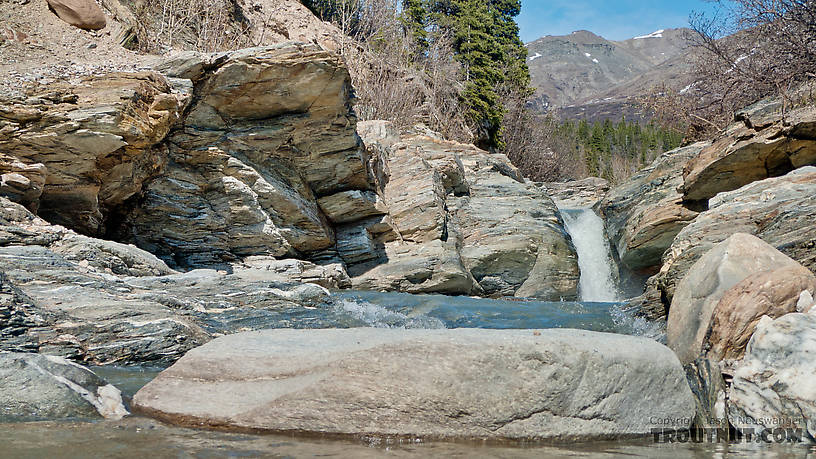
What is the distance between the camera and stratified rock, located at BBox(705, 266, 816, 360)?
4.26 meters

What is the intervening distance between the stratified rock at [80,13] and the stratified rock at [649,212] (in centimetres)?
1208

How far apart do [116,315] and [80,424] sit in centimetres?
283

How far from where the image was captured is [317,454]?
2869mm

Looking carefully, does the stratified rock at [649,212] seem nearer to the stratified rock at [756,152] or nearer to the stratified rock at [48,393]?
the stratified rock at [756,152]

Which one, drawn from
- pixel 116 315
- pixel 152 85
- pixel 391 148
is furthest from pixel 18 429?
pixel 391 148

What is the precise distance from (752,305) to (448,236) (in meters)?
9.74

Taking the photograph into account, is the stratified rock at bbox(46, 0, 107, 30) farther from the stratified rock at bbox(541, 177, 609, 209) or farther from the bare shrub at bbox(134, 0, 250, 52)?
the stratified rock at bbox(541, 177, 609, 209)

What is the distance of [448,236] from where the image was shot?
13922 mm

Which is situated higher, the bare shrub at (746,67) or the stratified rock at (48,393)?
the bare shrub at (746,67)

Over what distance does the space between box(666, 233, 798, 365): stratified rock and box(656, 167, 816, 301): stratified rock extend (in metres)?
1.54

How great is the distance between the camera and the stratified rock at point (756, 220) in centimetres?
699

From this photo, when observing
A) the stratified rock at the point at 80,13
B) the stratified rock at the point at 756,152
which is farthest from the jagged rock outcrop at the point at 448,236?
the stratified rock at the point at 80,13

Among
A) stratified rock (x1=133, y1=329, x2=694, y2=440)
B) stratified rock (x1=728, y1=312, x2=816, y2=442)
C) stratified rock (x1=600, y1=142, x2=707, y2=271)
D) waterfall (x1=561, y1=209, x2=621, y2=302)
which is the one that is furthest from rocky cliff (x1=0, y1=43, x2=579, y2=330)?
stratified rock (x1=728, y1=312, x2=816, y2=442)

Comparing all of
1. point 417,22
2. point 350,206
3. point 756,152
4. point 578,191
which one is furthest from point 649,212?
point 417,22
